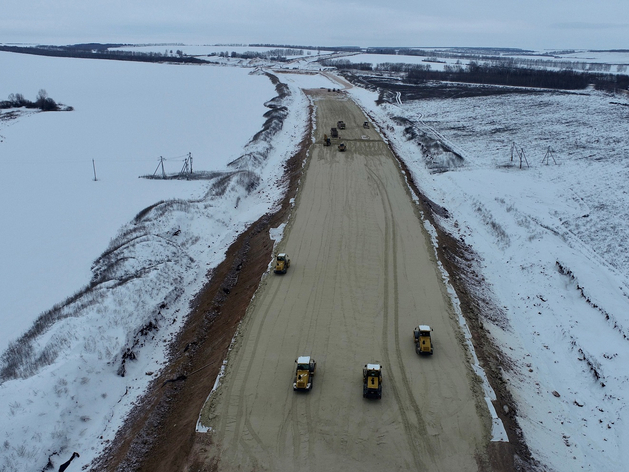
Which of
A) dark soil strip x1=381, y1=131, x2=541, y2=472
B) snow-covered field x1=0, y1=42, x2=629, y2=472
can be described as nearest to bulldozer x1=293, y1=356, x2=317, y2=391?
dark soil strip x1=381, y1=131, x2=541, y2=472

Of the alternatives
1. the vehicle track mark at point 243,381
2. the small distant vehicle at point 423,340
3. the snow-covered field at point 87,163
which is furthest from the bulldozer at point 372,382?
the snow-covered field at point 87,163

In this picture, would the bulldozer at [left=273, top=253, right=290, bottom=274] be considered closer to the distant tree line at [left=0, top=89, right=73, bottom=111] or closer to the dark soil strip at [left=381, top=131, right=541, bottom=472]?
the dark soil strip at [left=381, top=131, right=541, bottom=472]

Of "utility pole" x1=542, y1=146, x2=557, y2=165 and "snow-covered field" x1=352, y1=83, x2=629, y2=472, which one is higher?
"utility pole" x1=542, y1=146, x2=557, y2=165

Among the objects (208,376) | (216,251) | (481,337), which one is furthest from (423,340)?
(216,251)

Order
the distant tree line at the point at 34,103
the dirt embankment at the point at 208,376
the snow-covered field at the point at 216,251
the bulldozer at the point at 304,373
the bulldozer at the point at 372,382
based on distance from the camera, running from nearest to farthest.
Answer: the dirt embankment at the point at 208,376 < the bulldozer at the point at 372,382 < the bulldozer at the point at 304,373 < the snow-covered field at the point at 216,251 < the distant tree line at the point at 34,103

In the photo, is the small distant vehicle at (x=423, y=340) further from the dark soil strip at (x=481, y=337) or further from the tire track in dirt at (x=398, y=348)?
the dark soil strip at (x=481, y=337)

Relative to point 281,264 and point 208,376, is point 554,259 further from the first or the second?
A: point 208,376

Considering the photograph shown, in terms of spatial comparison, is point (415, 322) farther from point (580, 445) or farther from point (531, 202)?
point (531, 202)
